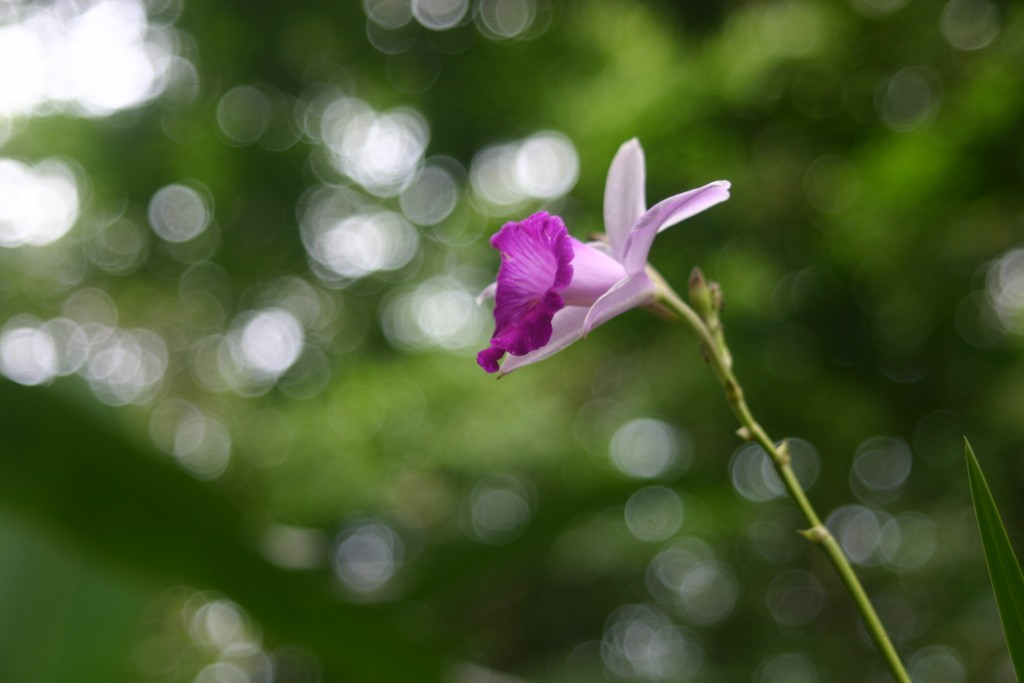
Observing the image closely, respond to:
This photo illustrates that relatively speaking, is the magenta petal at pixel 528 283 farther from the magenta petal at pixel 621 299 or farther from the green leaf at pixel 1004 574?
the green leaf at pixel 1004 574

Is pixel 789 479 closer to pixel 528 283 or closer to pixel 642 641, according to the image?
pixel 528 283

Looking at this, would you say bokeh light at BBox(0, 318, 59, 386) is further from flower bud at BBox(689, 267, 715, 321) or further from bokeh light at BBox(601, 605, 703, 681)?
flower bud at BBox(689, 267, 715, 321)

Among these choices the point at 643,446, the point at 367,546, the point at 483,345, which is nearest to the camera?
the point at 483,345

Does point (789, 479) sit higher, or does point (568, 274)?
point (568, 274)

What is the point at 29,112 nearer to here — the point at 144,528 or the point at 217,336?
the point at 217,336

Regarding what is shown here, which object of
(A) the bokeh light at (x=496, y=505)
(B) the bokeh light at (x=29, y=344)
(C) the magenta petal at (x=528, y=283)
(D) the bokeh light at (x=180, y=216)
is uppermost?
(B) the bokeh light at (x=29, y=344)

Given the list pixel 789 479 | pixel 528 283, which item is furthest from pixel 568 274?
pixel 789 479

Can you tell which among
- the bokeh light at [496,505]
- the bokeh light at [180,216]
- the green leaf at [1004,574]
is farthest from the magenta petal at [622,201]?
the bokeh light at [180,216]
